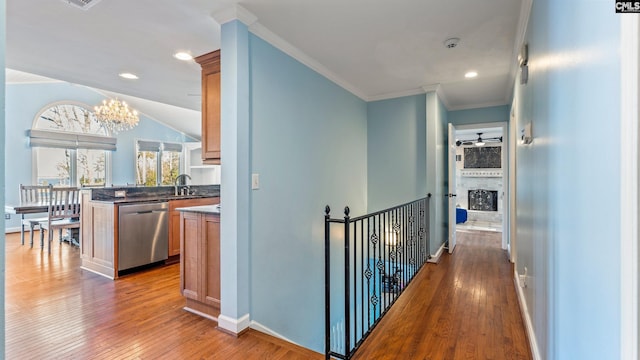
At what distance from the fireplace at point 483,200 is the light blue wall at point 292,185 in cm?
669

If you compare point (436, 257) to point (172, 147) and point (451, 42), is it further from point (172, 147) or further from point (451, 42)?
point (172, 147)

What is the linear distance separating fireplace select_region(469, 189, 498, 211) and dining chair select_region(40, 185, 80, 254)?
9.59 meters

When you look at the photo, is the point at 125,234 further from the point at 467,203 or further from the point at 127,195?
the point at 467,203

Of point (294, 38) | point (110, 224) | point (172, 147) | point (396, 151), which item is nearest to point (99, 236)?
point (110, 224)

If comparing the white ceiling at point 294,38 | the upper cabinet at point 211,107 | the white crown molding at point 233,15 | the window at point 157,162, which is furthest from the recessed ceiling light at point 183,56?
the window at point 157,162

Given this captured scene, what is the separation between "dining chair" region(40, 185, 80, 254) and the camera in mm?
4543

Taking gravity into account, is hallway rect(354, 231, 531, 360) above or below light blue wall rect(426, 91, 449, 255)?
below

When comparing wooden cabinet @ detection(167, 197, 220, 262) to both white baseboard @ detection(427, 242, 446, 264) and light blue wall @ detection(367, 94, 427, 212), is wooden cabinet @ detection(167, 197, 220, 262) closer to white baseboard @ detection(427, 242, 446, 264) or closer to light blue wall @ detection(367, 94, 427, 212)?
light blue wall @ detection(367, 94, 427, 212)

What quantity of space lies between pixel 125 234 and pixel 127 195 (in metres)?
0.72

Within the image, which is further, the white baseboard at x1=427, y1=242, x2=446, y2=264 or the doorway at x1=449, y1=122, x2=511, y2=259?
the doorway at x1=449, y1=122, x2=511, y2=259

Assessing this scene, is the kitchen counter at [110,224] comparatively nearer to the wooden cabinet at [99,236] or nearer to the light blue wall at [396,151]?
the wooden cabinet at [99,236]


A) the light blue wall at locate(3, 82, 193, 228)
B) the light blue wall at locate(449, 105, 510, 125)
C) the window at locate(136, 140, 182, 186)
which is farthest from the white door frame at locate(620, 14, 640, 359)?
the window at locate(136, 140, 182, 186)

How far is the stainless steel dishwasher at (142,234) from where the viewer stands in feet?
11.5

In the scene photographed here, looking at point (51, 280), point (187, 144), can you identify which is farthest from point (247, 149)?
point (187, 144)
